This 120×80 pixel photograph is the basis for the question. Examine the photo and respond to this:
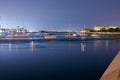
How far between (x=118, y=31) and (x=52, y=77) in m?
151

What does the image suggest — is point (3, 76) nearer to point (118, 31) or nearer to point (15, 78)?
point (15, 78)

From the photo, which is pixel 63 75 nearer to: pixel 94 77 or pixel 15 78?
pixel 94 77

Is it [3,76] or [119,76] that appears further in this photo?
[3,76]

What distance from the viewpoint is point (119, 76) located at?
27.9ft

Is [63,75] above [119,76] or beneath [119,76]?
beneath

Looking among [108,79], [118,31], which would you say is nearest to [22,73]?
[108,79]

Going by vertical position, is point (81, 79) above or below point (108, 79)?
below

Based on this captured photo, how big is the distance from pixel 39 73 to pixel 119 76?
26.1 ft

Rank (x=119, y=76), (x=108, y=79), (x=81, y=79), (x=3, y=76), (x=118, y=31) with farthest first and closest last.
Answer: (x=118, y=31) < (x=3, y=76) < (x=81, y=79) < (x=108, y=79) < (x=119, y=76)

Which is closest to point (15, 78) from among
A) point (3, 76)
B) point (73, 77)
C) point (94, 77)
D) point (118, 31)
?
point (3, 76)

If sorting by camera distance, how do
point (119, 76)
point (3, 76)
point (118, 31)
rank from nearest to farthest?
point (119, 76)
point (3, 76)
point (118, 31)

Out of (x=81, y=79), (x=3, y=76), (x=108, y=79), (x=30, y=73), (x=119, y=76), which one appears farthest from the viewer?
(x=30, y=73)

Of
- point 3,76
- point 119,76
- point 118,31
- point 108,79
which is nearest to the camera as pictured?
point 119,76

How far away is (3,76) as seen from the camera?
1471cm
